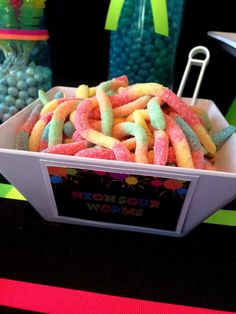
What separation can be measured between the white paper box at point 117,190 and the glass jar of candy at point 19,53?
20cm

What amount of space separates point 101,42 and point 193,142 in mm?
513

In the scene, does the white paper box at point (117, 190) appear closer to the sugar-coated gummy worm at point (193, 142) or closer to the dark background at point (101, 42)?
the sugar-coated gummy worm at point (193, 142)

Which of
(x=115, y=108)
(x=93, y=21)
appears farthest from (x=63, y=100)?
(x=93, y=21)

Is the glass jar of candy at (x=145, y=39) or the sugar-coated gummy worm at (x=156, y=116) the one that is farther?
the glass jar of candy at (x=145, y=39)

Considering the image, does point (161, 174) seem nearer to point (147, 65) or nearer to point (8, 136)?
point (8, 136)

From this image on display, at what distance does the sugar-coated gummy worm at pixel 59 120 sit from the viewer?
1.11 feet

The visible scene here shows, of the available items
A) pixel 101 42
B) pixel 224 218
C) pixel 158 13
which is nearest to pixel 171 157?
pixel 224 218

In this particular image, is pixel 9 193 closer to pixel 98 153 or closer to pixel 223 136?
pixel 98 153

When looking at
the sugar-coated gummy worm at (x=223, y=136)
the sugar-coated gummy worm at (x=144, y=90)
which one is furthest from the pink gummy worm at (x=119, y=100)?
the sugar-coated gummy worm at (x=223, y=136)

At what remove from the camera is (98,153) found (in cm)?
30

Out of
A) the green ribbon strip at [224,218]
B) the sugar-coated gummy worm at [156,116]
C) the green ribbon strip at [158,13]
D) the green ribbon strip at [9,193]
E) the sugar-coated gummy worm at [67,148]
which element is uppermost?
the green ribbon strip at [158,13]

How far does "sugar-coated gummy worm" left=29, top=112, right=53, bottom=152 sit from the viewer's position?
358mm

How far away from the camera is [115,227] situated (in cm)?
34

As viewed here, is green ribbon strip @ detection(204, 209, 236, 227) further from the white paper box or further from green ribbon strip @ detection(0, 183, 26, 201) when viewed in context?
green ribbon strip @ detection(0, 183, 26, 201)
